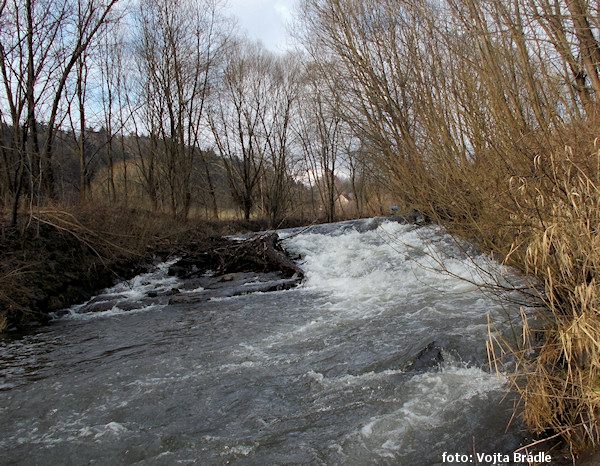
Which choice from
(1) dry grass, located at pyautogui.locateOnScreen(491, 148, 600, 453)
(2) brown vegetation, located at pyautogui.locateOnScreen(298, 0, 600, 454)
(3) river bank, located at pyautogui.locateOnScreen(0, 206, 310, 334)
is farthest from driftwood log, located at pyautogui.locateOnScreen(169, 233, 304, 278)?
(1) dry grass, located at pyautogui.locateOnScreen(491, 148, 600, 453)

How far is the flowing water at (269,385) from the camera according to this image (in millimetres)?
2738

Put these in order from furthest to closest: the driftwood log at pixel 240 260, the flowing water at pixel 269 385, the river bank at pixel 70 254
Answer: the driftwood log at pixel 240 260 < the river bank at pixel 70 254 < the flowing water at pixel 269 385

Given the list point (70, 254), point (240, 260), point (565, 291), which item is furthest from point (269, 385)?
point (70, 254)

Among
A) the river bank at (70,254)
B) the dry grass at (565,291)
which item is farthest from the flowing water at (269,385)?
the river bank at (70,254)

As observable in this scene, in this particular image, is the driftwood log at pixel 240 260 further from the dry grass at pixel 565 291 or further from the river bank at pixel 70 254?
the dry grass at pixel 565 291

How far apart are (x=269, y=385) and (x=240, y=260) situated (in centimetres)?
680

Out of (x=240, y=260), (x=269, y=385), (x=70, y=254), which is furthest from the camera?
(x=240, y=260)

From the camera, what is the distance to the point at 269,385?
3.71m

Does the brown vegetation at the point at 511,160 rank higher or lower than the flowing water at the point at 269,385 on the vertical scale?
higher

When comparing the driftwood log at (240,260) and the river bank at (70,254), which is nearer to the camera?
the river bank at (70,254)

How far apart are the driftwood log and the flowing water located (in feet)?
9.91

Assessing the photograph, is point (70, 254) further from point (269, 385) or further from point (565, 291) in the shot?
point (565, 291)

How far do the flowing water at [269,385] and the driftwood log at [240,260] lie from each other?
302 cm

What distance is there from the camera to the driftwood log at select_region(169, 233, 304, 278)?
9.88m
